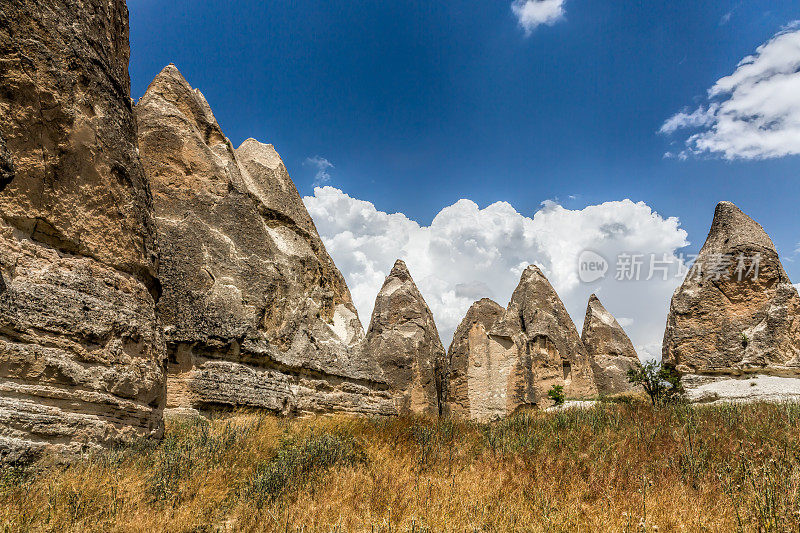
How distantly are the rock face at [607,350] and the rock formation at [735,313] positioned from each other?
496 inches

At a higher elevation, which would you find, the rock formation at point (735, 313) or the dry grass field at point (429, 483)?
the rock formation at point (735, 313)

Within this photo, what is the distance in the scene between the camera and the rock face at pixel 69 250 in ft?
14.9

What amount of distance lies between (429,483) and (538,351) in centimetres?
1775

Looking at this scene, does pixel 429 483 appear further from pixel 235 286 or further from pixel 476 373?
pixel 476 373

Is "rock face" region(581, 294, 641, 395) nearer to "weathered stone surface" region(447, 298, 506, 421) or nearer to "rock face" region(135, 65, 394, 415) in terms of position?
"weathered stone surface" region(447, 298, 506, 421)

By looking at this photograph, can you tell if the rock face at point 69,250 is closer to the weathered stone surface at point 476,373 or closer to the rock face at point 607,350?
the weathered stone surface at point 476,373

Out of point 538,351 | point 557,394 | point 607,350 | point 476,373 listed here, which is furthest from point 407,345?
point 607,350

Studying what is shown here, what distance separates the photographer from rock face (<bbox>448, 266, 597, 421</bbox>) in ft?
65.0

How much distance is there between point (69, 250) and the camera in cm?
545

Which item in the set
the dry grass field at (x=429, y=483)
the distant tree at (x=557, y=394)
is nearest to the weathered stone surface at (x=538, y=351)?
the distant tree at (x=557, y=394)

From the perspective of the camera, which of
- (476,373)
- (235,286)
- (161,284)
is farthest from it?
(476,373)

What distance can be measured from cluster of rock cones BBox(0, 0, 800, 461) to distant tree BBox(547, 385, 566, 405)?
4.78m

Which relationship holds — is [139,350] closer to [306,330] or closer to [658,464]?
[306,330]

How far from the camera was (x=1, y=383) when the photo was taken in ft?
14.0
